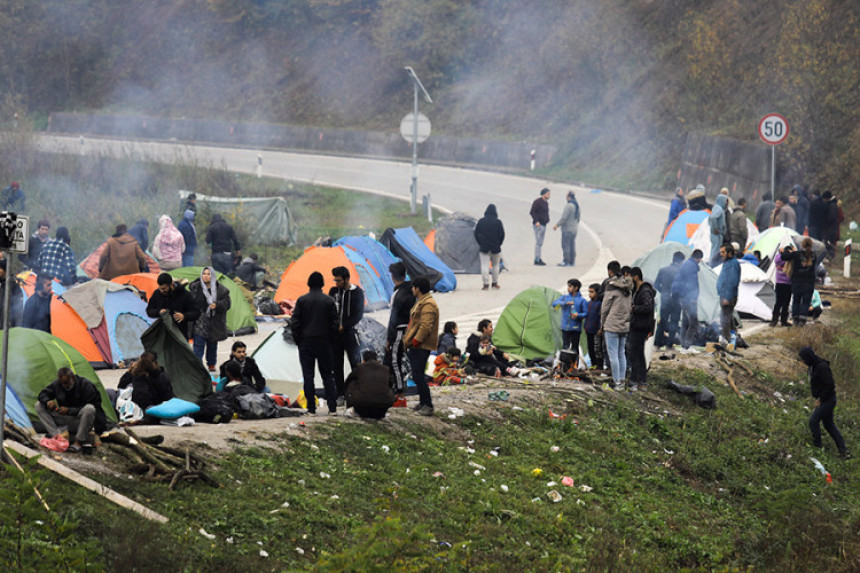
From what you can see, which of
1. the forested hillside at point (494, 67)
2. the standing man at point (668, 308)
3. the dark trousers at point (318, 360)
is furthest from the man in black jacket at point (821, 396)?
the forested hillside at point (494, 67)

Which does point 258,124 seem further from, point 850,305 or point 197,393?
point 197,393

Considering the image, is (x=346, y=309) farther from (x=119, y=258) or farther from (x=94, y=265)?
(x=94, y=265)

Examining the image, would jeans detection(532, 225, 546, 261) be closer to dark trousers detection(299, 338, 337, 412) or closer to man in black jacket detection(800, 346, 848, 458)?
man in black jacket detection(800, 346, 848, 458)

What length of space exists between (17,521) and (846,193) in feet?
82.5

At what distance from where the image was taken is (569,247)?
23.5 metres

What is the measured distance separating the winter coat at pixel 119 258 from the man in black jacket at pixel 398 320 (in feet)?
23.6

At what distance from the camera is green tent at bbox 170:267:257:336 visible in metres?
16.7

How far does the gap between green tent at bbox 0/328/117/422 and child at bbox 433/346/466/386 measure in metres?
4.69

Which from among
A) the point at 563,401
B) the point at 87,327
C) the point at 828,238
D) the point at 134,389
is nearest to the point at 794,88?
the point at 828,238

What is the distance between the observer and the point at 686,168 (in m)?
35.0

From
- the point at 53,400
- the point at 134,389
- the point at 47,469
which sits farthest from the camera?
the point at 134,389

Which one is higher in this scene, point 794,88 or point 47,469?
point 794,88

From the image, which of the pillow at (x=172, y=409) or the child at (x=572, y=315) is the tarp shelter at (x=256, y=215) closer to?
the child at (x=572, y=315)

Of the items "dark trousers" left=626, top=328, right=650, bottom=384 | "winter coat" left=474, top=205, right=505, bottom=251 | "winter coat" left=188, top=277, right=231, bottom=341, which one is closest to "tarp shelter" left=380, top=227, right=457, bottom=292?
"winter coat" left=474, top=205, right=505, bottom=251
